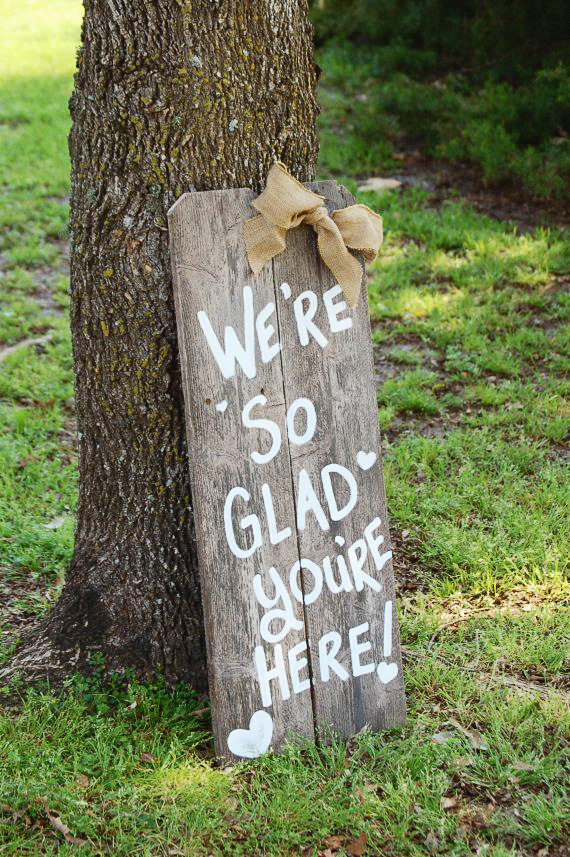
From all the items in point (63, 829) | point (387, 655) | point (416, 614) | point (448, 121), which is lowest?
point (416, 614)

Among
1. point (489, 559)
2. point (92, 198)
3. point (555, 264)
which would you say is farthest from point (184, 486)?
point (555, 264)

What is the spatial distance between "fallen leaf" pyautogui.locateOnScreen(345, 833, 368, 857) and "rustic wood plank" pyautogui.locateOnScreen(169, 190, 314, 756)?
0.40 meters

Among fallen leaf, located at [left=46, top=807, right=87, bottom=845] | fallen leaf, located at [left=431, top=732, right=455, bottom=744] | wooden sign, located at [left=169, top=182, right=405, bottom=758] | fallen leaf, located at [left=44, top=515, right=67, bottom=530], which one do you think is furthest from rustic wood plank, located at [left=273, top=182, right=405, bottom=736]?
fallen leaf, located at [left=44, top=515, right=67, bottom=530]

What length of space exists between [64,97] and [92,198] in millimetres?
7714

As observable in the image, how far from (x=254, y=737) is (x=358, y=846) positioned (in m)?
0.45

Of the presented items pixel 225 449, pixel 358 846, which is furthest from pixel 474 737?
pixel 225 449

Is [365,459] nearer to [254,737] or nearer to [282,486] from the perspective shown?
[282,486]

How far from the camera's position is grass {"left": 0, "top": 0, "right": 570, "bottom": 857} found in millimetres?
2398

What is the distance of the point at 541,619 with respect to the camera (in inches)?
127

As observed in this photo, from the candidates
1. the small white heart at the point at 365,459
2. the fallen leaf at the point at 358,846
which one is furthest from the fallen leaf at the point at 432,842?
the small white heart at the point at 365,459

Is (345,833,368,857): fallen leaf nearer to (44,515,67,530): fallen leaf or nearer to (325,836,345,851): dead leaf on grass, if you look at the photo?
(325,836,345,851): dead leaf on grass

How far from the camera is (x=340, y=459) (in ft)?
8.71

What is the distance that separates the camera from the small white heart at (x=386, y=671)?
2.78 m

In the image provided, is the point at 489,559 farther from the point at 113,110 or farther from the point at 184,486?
the point at 113,110
